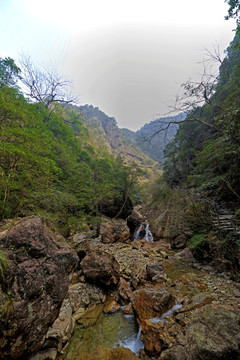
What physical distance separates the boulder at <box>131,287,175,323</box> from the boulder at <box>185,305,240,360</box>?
165 cm

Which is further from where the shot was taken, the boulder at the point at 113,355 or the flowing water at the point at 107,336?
the flowing water at the point at 107,336

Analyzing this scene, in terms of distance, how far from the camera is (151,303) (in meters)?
3.95

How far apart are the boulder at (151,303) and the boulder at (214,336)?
1653mm

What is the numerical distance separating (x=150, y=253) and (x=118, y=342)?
253 inches

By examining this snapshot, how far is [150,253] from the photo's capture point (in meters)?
9.44

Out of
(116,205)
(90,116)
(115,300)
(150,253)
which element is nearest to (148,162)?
(90,116)

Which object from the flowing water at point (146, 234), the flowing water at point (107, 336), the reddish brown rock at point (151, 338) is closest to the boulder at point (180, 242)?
the flowing water at point (146, 234)

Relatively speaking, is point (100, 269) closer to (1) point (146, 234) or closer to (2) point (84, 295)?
(2) point (84, 295)

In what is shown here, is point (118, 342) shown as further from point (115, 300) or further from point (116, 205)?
point (116, 205)

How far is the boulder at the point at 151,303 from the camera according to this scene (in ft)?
12.5

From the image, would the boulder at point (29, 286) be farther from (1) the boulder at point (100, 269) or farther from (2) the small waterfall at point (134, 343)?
(1) the boulder at point (100, 269)

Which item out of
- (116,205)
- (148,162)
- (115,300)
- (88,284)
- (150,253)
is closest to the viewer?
(115,300)

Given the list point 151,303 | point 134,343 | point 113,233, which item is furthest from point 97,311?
point 113,233

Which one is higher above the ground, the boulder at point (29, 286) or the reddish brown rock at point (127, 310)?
the boulder at point (29, 286)
